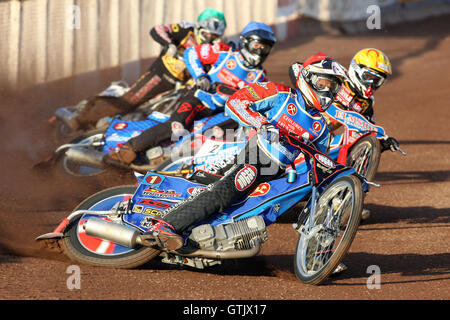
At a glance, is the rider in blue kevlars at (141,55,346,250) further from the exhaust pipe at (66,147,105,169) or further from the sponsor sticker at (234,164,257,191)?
Answer: the exhaust pipe at (66,147,105,169)

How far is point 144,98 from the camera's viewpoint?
10664 millimetres

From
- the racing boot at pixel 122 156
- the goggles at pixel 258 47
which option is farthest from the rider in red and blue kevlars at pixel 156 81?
the racing boot at pixel 122 156

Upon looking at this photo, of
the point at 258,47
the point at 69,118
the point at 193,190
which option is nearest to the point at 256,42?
the point at 258,47

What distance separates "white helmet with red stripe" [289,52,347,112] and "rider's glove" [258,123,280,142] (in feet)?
2.11

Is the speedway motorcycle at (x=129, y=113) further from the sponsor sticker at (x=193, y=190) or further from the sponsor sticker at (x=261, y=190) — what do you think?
the sponsor sticker at (x=261, y=190)

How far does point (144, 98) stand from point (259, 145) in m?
4.72

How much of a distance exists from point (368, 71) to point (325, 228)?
3317mm

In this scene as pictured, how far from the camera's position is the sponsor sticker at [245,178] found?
20.1 feet

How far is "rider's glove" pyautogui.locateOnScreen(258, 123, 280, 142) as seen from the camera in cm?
599

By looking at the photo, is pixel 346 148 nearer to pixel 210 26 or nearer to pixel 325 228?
pixel 325 228

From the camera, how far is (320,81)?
20.9ft

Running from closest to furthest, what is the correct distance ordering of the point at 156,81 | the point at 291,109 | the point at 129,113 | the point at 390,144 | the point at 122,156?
1. the point at 291,109
2. the point at 390,144
3. the point at 122,156
4. the point at 129,113
5. the point at 156,81

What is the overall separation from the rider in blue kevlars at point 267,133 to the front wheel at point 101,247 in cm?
36

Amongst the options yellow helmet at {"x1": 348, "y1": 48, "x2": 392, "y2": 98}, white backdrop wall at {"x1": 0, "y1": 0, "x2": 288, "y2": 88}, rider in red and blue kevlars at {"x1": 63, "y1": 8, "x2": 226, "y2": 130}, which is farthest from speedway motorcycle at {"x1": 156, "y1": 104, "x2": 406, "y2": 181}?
white backdrop wall at {"x1": 0, "y1": 0, "x2": 288, "y2": 88}
